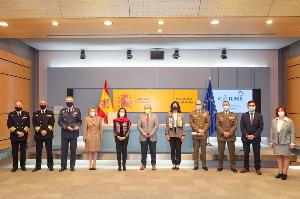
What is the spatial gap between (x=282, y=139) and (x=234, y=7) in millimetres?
2465

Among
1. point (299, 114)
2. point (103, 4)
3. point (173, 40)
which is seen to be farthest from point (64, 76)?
point (299, 114)

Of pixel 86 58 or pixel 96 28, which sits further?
pixel 86 58

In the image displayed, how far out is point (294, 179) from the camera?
6.08m

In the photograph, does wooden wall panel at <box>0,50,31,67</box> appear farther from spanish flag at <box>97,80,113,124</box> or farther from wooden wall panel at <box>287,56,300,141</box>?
wooden wall panel at <box>287,56,300,141</box>

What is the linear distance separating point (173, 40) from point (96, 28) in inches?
117

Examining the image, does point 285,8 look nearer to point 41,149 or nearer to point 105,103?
point 41,149

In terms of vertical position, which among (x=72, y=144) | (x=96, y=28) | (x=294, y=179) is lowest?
(x=294, y=179)

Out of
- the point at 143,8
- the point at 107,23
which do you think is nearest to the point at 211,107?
the point at 107,23

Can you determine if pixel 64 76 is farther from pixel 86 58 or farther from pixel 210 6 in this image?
pixel 210 6

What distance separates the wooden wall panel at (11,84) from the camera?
8.62m

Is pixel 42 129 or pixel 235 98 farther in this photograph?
pixel 235 98

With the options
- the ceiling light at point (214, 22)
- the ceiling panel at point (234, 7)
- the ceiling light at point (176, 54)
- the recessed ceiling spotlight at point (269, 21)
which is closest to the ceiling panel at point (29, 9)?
the ceiling panel at point (234, 7)

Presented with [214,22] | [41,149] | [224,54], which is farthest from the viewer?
[224,54]

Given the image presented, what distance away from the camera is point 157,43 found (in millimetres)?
9898
